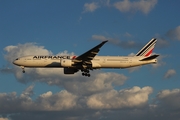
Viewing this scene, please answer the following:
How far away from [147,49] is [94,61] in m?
16.3

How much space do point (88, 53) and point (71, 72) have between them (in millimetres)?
11972

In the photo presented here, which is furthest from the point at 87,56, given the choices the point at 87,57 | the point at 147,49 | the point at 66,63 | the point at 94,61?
the point at 147,49

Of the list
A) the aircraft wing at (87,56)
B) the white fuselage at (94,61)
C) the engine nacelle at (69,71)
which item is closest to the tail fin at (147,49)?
the white fuselage at (94,61)

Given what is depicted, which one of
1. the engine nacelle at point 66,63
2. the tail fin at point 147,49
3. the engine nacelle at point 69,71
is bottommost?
the engine nacelle at point 66,63

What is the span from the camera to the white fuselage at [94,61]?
88938 mm

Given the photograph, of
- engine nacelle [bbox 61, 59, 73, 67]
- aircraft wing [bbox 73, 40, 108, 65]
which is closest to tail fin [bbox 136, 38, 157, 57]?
aircraft wing [bbox 73, 40, 108, 65]

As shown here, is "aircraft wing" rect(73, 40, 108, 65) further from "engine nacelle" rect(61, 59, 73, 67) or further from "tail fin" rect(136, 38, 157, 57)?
"tail fin" rect(136, 38, 157, 57)

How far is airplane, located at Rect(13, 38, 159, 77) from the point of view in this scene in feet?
285

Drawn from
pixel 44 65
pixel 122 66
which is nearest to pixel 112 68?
pixel 122 66

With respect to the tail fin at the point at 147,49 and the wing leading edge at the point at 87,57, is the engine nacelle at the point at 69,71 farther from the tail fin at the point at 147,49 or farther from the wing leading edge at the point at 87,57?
the tail fin at the point at 147,49

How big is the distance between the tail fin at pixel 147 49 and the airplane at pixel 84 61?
11.5 feet

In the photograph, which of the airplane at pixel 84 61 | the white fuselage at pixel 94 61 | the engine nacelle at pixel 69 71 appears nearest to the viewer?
the airplane at pixel 84 61

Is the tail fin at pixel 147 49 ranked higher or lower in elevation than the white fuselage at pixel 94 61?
higher

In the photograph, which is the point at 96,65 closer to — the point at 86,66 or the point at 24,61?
the point at 86,66
